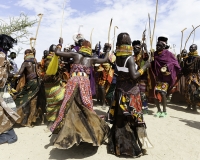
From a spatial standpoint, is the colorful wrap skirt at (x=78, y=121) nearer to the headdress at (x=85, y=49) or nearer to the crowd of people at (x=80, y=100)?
the crowd of people at (x=80, y=100)

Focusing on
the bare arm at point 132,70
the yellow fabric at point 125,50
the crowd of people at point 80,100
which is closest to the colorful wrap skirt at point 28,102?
the crowd of people at point 80,100

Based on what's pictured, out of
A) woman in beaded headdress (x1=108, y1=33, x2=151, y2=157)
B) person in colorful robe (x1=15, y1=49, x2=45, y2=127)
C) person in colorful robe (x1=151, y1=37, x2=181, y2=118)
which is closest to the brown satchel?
person in colorful robe (x1=15, y1=49, x2=45, y2=127)

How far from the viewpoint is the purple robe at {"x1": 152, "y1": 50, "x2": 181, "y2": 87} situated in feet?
21.7

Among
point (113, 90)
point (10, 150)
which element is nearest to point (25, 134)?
point (10, 150)

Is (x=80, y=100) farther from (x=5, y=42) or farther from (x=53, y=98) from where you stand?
(x=5, y=42)

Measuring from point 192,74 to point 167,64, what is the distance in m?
1.51

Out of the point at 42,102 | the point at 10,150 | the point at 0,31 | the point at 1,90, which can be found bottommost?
the point at 10,150

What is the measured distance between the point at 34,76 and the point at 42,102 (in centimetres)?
76

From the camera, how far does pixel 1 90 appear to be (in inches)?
183

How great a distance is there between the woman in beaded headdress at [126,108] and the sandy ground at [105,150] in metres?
0.20

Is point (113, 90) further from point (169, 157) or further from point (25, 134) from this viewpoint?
point (25, 134)

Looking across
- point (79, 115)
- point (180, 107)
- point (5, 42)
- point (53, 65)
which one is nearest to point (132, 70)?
point (79, 115)

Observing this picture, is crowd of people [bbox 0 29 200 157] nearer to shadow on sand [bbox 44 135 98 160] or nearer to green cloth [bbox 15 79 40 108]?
green cloth [bbox 15 79 40 108]

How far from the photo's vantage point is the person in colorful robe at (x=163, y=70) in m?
6.59
